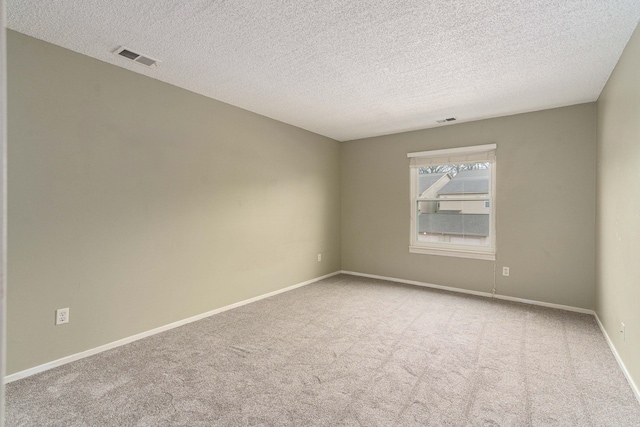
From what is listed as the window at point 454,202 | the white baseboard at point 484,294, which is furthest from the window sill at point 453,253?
the white baseboard at point 484,294

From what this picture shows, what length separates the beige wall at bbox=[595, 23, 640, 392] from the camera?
2090mm

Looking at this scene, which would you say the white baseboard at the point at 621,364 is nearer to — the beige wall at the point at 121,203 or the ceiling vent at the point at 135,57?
the beige wall at the point at 121,203

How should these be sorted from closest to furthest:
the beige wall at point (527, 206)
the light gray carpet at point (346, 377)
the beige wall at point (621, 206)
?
the light gray carpet at point (346, 377)
the beige wall at point (621, 206)
the beige wall at point (527, 206)

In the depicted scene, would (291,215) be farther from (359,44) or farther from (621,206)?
(621,206)

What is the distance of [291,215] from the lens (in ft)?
15.3

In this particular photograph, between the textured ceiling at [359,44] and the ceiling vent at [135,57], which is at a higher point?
the textured ceiling at [359,44]

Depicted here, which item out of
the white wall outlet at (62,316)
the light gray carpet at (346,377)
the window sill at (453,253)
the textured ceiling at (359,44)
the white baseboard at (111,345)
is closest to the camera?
the light gray carpet at (346,377)

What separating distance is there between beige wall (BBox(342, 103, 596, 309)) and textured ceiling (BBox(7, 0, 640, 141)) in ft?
1.56

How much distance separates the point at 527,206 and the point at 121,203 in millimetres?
4533

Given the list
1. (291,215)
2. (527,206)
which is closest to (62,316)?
(291,215)

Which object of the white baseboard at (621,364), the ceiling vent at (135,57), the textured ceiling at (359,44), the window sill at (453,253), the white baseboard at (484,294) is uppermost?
the textured ceiling at (359,44)

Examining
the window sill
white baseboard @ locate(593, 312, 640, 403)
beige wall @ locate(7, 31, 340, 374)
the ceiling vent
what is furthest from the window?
the ceiling vent

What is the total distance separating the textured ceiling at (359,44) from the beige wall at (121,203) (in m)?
0.30

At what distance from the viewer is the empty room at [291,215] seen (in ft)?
6.52
